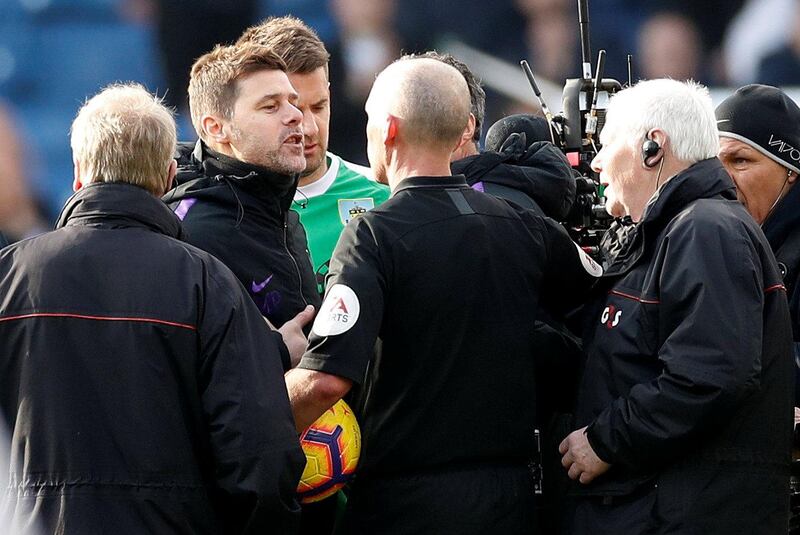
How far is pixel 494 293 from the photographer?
3.11 m

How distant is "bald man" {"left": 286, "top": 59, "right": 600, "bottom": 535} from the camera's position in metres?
2.97

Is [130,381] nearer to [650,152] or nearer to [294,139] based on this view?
[294,139]

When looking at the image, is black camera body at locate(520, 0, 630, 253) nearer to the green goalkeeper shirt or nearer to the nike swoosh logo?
the green goalkeeper shirt

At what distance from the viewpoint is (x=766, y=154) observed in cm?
398

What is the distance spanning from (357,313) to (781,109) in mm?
1785

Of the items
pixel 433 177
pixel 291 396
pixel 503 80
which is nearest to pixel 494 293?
pixel 433 177

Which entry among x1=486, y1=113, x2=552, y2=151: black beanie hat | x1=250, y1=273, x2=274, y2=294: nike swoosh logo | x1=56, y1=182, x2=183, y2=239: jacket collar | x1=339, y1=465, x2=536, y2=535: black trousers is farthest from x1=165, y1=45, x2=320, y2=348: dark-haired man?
x1=486, y1=113, x2=552, y2=151: black beanie hat

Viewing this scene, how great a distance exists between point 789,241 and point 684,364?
116 centimetres

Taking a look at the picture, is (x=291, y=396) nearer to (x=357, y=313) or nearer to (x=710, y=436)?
(x=357, y=313)

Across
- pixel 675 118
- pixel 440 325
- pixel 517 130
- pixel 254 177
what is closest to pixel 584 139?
pixel 517 130

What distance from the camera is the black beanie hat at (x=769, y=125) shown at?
3.96 metres

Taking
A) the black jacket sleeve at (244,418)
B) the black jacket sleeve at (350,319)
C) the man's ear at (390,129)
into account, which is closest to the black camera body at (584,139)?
the man's ear at (390,129)

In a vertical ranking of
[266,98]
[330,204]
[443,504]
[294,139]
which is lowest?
[443,504]

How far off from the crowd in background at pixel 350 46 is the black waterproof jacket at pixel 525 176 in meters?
2.34
